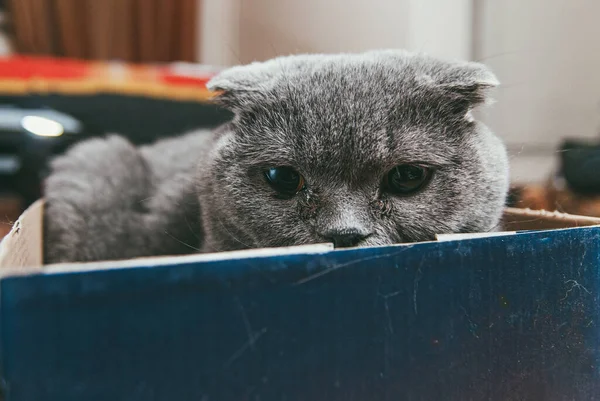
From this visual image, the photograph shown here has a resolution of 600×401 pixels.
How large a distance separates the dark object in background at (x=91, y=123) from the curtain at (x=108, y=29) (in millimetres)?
1690

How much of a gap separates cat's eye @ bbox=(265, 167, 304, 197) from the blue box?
275 millimetres

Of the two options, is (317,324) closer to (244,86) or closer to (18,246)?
(18,246)

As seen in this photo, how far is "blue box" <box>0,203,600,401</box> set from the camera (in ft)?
1.36

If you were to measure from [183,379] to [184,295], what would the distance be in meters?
0.07

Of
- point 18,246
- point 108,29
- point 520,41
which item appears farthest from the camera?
point 108,29

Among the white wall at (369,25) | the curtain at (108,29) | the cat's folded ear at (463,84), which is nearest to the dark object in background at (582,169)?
the white wall at (369,25)

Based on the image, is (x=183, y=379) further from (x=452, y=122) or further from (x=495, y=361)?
(x=452, y=122)

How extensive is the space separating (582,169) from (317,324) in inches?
60.7

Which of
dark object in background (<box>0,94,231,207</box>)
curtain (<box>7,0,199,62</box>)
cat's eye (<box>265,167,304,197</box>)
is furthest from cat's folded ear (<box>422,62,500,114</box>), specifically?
curtain (<box>7,0,199,62</box>)

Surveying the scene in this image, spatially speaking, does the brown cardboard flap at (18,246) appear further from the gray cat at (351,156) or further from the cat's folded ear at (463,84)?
the cat's folded ear at (463,84)

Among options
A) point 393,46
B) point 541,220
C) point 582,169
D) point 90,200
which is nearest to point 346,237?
point 541,220

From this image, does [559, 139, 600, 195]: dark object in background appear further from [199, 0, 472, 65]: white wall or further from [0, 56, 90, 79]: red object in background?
[0, 56, 90, 79]: red object in background

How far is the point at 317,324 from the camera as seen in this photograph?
492 mm

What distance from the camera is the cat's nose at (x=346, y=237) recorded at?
0.68m
